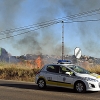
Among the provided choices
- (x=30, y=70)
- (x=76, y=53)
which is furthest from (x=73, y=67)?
(x=30, y=70)

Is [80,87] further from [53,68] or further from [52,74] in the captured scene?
[53,68]

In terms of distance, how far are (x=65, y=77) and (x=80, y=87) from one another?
0.99m

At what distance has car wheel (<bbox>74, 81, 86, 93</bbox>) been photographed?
1131 centimetres

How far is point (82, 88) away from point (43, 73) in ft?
8.77

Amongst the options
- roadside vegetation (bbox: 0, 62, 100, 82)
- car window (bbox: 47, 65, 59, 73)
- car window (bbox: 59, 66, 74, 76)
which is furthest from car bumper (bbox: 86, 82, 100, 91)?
roadside vegetation (bbox: 0, 62, 100, 82)

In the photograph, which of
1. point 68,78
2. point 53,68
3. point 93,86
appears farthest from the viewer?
point 53,68

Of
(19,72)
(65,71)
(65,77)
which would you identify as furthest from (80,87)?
(19,72)

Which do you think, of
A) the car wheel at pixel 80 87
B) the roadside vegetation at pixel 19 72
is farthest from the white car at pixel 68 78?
the roadside vegetation at pixel 19 72

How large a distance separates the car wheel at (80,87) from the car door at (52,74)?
1348 millimetres

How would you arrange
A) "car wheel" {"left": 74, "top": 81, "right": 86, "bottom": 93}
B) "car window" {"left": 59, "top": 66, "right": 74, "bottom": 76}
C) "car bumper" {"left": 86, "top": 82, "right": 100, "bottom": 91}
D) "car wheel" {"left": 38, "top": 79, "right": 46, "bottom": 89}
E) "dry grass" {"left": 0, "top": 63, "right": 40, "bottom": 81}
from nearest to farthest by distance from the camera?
"car bumper" {"left": 86, "top": 82, "right": 100, "bottom": 91} → "car wheel" {"left": 74, "top": 81, "right": 86, "bottom": 93} → "car window" {"left": 59, "top": 66, "right": 74, "bottom": 76} → "car wheel" {"left": 38, "top": 79, "right": 46, "bottom": 89} → "dry grass" {"left": 0, "top": 63, "right": 40, "bottom": 81}

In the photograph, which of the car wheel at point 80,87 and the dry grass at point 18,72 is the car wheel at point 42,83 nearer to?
the car wheel at point 80,87

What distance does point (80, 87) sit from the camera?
1142 centimetres

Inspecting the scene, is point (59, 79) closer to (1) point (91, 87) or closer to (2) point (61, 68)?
(2) point (61, 68)

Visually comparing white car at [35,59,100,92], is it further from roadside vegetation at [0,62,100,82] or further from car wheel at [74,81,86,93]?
roadside vegetation at [0,62,100,82]
